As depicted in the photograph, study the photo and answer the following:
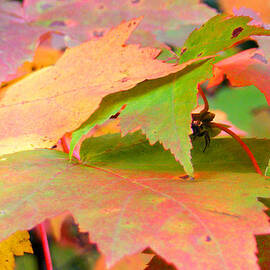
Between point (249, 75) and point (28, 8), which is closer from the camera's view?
point (249, 75)

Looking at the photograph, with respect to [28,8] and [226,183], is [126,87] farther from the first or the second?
[28,8]

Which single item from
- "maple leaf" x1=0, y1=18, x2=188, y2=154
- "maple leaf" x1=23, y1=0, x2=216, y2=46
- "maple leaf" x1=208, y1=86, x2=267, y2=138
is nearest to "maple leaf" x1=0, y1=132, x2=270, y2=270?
"maple leaf" x1=0, y1=18, x2=188, y2=154

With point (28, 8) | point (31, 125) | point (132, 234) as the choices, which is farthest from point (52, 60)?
point (132, 234)

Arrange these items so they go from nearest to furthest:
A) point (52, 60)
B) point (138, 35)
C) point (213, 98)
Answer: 1. point (138, 35)
2. point (52, 60)
3. point (213, 98)

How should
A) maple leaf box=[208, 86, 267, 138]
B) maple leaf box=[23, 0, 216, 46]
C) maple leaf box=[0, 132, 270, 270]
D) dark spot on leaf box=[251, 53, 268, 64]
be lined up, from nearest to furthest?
maple leaf box=[0, 132, 270, 270] → dark spot on leaf box=[251, 53, 268, 64] → maple leaf box=[23, 0, 216, 46] → maple leaf box=[208, 86, 267, 138]

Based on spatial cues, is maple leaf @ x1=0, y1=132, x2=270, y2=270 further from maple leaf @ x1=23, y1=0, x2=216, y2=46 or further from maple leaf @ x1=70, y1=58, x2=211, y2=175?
maple leaf @ x1=23, y1=0, x2=216, y2=46
